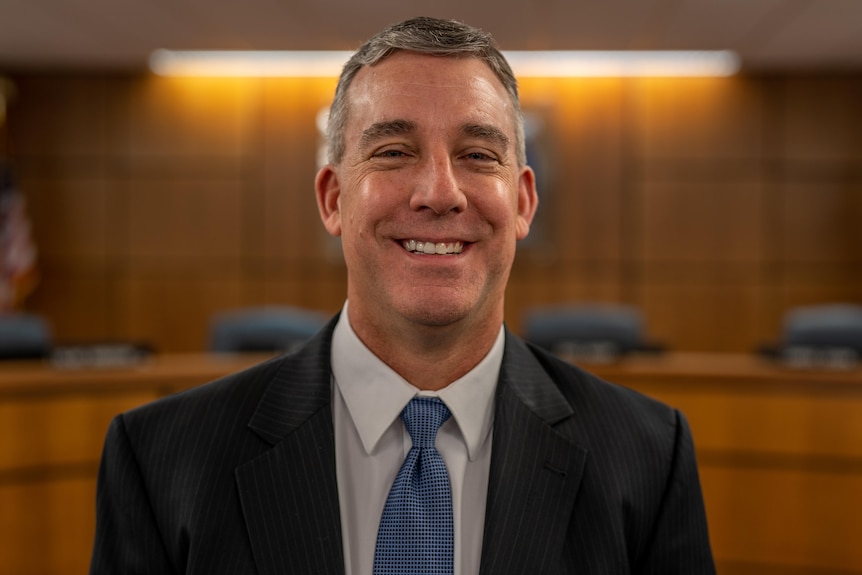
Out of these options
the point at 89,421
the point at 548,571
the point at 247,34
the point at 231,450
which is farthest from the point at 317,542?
the point at 247,34

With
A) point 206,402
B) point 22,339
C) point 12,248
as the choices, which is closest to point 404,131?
point 206,402

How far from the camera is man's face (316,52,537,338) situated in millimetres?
1315

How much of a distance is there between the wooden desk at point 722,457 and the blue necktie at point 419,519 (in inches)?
138

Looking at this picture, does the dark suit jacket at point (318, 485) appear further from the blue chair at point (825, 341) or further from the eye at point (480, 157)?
the blue chair at point (825, 341)

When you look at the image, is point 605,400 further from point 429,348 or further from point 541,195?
point 541,195

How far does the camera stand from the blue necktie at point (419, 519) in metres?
1.30

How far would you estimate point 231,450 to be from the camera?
1371 mm

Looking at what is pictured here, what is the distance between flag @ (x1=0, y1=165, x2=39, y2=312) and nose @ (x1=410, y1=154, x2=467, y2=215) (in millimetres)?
7426

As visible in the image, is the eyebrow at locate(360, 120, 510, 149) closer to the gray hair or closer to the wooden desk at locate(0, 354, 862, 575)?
the gray hair

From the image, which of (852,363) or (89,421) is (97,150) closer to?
(89,421)

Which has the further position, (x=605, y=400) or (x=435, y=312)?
(x=605, y=400)

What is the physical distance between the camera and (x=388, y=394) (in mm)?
1399

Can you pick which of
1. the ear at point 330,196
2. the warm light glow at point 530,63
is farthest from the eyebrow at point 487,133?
the warm light glow at point 530,63

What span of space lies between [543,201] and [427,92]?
6.86 meters
